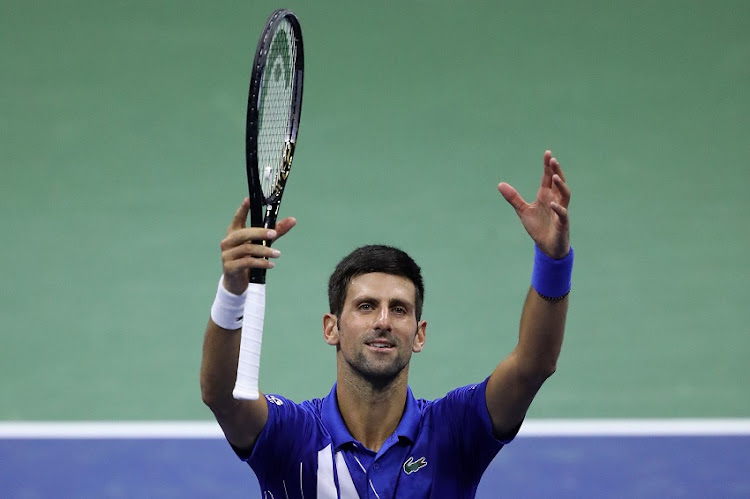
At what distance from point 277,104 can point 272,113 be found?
4 centimetres

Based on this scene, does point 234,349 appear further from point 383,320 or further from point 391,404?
point 391,404

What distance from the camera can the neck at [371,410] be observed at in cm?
363

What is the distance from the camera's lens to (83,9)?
319 inches

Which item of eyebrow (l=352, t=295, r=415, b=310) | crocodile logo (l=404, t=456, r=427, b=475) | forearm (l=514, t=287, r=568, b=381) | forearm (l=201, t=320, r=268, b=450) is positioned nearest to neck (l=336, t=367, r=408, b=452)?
crocodile logo (l=404, t=456, r=427, b=475)

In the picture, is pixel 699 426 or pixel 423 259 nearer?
pixel 699 426

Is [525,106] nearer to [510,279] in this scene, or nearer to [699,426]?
[510,279]

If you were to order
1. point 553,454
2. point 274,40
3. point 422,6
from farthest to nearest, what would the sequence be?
1. point 422,6
2. point 553,454
3. point 274,40

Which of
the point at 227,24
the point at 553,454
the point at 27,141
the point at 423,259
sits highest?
the point at 227,24

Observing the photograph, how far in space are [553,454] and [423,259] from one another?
167cm

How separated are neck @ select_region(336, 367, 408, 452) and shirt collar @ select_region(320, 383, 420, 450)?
0.10 ft

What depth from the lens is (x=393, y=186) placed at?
7.84 metres

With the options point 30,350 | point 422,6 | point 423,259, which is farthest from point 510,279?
point 30,350

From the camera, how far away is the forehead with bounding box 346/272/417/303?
3617mm

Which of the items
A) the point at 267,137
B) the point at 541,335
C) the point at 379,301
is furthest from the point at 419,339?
the point at 267,137
